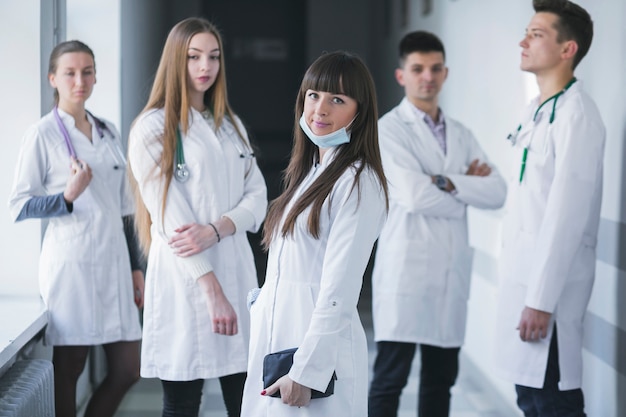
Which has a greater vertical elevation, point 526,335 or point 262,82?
point 262,82

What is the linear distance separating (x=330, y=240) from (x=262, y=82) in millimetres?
7259

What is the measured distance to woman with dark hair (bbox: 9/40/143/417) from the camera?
2.82 meters

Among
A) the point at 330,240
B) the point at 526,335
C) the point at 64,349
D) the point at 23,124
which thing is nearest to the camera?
the point at 330,240

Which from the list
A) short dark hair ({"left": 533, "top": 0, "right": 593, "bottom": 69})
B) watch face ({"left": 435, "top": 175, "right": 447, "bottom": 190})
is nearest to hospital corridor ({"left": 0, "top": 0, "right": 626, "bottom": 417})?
watch face ({"left": 435, "top": 175, "right": 447, "bottom": 190})

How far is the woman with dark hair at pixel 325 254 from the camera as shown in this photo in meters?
1.82

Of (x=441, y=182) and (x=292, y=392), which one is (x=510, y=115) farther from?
(x=292, y=392)

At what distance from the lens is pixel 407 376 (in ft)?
10.3

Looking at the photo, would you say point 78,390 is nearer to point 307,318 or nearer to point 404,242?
point 404,242

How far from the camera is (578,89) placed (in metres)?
2.57

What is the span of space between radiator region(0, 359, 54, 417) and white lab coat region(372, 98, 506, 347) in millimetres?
1145

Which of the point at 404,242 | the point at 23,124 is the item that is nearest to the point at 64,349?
the point at 23,124

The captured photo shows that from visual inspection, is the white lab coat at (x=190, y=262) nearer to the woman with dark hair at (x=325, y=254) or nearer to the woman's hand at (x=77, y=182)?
the woman's hand at (x=77, y=182)

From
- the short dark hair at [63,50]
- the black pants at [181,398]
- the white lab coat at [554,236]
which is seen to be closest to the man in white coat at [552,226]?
the white lab coat at [554,236]

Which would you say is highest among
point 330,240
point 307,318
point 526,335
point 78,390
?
point 330,240
